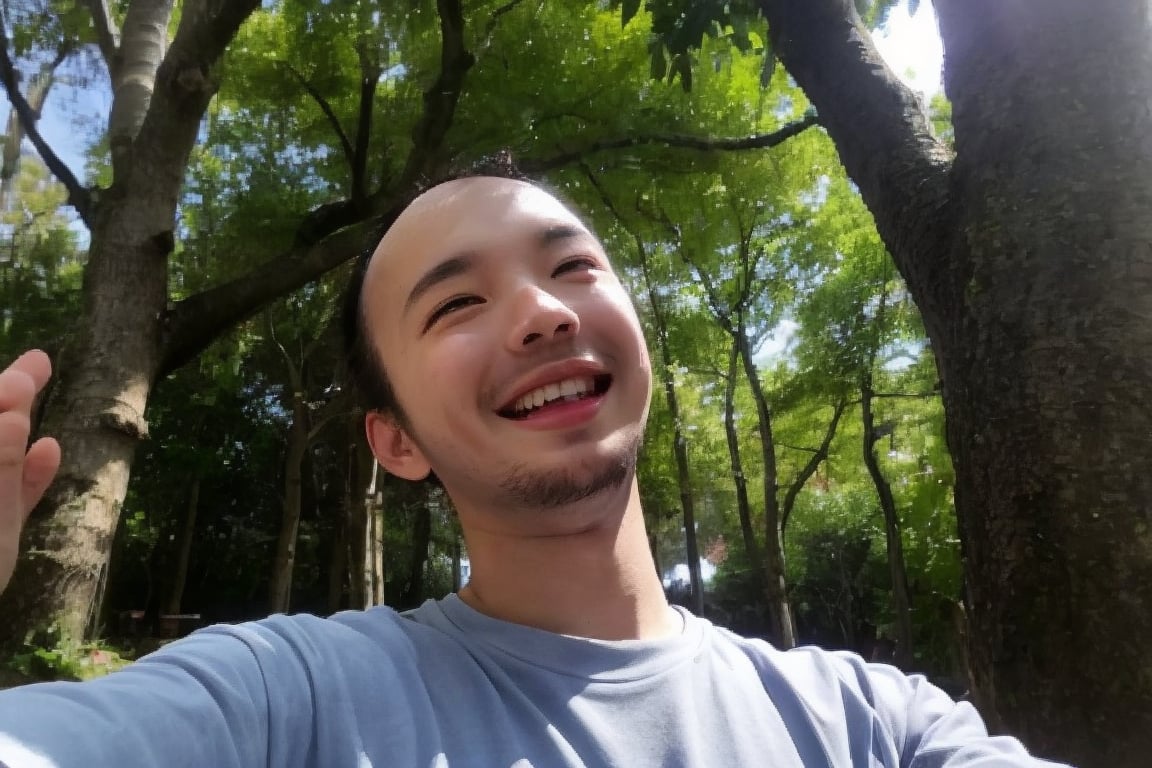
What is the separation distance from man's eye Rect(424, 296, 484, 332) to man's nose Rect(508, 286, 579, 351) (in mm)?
99

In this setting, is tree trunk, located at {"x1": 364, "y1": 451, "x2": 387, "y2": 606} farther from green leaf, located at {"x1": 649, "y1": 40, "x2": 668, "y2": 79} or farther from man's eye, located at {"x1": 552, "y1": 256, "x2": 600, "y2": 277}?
man's eye, located at {"x1": 552, "y1": 256, "x2": 600, "y2": 277}

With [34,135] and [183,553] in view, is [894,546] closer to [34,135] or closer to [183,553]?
[34,135]

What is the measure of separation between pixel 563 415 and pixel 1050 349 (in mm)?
1278

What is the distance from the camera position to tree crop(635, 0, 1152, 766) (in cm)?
168

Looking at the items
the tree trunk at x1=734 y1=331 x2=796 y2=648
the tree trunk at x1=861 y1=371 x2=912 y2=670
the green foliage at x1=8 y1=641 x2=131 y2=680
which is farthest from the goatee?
the tree trunk at x1=861 y1=371 x2=912 y2=670

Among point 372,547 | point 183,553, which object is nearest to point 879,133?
point 372,547

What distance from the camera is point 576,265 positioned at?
5.08 feet

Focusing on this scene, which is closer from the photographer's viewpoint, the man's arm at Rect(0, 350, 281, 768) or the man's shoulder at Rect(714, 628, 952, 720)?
the man's arm at Rect(0, 350, 281, 768)

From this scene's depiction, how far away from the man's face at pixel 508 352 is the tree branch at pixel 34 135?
4.95m

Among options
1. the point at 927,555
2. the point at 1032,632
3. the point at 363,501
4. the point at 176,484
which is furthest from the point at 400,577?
the point at 1032,632

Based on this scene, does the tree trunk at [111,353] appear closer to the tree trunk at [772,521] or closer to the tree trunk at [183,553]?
the tree trunk at [772,521]

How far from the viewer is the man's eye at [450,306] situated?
1457mm

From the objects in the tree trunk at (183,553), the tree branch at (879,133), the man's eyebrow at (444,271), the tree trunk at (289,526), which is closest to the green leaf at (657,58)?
the tree branch at (879,133)

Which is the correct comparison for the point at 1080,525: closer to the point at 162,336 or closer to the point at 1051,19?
the point at 1051,19
